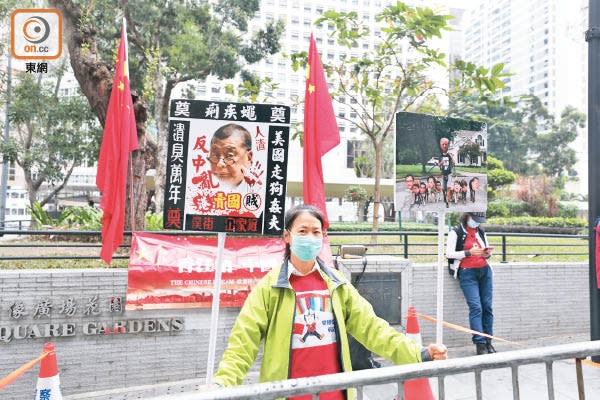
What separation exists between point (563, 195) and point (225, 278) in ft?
139

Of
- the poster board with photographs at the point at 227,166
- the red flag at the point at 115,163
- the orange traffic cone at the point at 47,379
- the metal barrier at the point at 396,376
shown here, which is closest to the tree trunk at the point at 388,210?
the red flag at the point at 115,163

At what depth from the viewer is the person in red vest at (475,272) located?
5.77 m

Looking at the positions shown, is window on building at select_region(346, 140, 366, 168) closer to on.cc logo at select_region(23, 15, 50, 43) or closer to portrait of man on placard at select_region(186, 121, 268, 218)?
on.cc logo at select_region(23, 15, 50, 43)

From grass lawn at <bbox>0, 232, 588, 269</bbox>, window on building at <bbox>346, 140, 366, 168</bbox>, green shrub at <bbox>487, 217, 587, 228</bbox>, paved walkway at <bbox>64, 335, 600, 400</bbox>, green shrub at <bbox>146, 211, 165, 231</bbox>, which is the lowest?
paved walkway at <bbox>64, 335, 600, 400</bbox>

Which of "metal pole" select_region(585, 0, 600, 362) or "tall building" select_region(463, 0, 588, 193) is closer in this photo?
"metal pole" select_region(585, 0, 600, 362)

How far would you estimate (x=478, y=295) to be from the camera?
5824 mm

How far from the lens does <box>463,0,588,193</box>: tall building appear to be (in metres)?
93.6

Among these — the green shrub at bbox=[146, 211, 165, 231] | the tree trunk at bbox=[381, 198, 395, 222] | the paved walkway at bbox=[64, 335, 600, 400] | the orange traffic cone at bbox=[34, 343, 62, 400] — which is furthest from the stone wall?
the tree trunk at bbox=[381, 198, 395, 222]

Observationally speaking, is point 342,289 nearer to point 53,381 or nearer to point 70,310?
point 53,381

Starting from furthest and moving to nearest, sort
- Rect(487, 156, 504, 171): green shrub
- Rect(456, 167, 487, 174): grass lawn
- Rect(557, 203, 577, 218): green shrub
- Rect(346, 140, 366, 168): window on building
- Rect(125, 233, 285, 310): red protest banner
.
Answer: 1. Rect(346, 140, 366, 168): window on building
2. Rect(487, 156, 504, 171): green shrub
3. Rect(557, 203, 577, 218): green shrub
4. Rect(125, 233, 285, 310): red protest banner
5. Rect(456, 167, 487, 174): grass lawn

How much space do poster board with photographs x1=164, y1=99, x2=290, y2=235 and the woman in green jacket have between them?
110cm

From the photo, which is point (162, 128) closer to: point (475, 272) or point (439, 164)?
point (475, 272)

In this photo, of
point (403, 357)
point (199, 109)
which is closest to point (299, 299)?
point (403, 357)

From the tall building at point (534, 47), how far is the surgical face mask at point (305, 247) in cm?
9794
